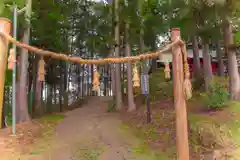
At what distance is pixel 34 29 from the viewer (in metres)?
12.7

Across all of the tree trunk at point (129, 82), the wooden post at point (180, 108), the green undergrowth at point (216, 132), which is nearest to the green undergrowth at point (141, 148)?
the green undergrowth at point (216, 132)

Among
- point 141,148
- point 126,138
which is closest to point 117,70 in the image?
point 126,138

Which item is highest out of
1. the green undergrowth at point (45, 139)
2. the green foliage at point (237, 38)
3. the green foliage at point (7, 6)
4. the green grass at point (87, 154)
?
the green foliage at point (7, 6)

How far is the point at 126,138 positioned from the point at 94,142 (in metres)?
1.01

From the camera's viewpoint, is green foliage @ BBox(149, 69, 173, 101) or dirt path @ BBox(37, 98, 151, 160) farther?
green foliage @ BBox(149, 69, 173, 101)

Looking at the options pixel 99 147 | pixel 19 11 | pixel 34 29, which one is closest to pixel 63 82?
pixel 34 29

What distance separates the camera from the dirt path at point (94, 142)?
7391 mm

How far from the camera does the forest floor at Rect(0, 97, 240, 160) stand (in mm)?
7387

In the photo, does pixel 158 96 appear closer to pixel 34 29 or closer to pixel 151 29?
pixel 151 29

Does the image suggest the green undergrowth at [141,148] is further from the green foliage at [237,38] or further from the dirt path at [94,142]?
the green foliage at [237,38]

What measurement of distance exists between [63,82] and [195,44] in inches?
410

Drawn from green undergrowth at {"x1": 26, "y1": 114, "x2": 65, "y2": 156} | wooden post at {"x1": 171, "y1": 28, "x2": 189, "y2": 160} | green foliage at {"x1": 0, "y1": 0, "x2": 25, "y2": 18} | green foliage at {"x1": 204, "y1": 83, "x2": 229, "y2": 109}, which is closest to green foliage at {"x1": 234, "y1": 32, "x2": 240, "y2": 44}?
green foliage at {"x1": 204, "y1": 83, "x2": 229, "y2": 109}

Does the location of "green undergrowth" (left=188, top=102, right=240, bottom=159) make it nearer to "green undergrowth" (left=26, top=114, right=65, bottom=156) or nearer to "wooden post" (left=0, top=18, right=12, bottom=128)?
"green undergrowth" (left=26, top=114, right=65, bottom=156)

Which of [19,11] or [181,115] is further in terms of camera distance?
[19,11]
